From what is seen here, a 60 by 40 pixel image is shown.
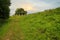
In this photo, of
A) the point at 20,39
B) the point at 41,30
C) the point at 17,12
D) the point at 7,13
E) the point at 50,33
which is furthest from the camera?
the point at 17,12

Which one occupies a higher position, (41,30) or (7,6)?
(7,6)

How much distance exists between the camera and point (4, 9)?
45875mm

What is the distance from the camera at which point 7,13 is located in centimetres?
4712

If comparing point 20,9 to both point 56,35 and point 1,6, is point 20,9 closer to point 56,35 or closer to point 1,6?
point 1,6

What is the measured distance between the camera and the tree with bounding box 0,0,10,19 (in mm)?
44537

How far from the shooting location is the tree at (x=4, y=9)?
44537mm

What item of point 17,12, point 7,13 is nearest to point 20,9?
point 17,12

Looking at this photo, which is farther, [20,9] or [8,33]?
[20,9]

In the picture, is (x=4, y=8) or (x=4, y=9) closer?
(x=4, y=8)

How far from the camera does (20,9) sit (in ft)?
278

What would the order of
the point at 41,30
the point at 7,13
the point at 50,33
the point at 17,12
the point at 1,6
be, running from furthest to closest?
the point at 17,12 < the point at 7,13 < the point at 1,6 < the point at 41,30 < the point at 50,33

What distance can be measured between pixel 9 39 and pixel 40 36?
4682 mm

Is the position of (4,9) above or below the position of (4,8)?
below

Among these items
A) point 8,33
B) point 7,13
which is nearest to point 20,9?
Answer: point 7,13
